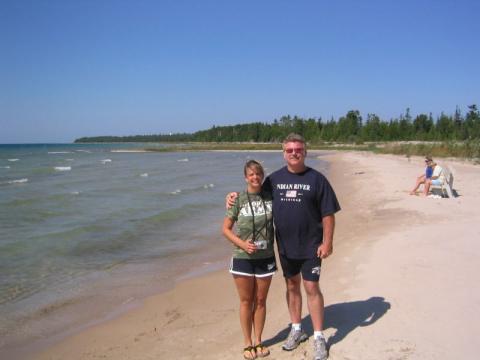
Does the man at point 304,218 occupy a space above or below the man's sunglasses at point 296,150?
below

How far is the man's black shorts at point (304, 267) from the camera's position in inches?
161

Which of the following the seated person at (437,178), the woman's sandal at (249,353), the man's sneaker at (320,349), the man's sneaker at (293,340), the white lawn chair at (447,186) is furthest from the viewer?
the seated person at (437,178)

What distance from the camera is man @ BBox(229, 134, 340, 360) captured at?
159 inches

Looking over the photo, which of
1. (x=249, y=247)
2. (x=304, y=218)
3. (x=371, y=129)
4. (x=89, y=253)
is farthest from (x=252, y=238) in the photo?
(x=371, y=129)

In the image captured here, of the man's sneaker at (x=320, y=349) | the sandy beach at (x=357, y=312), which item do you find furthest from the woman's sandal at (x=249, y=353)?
the man's sneaker at (x=320, y=349)

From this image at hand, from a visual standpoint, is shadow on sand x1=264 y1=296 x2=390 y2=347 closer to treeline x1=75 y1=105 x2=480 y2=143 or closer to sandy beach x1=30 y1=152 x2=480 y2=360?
sandy beach x1=30 y1=152 x2=480 y2=360

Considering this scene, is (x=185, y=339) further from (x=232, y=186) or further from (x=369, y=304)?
(x=232, y=186)

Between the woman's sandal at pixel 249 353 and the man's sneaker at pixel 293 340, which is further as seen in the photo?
the man's sneaker at pixel 293 340

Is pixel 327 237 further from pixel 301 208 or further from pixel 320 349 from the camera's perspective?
pixel 320 349

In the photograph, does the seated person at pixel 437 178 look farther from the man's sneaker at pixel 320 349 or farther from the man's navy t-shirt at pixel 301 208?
the man's sneaker at pixel 320 349

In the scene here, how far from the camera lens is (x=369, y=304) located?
5.21m

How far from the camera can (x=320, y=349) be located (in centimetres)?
407

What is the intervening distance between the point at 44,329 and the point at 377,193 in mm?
13113

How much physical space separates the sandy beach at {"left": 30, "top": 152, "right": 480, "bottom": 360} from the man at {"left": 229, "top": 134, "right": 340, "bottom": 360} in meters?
0.64
